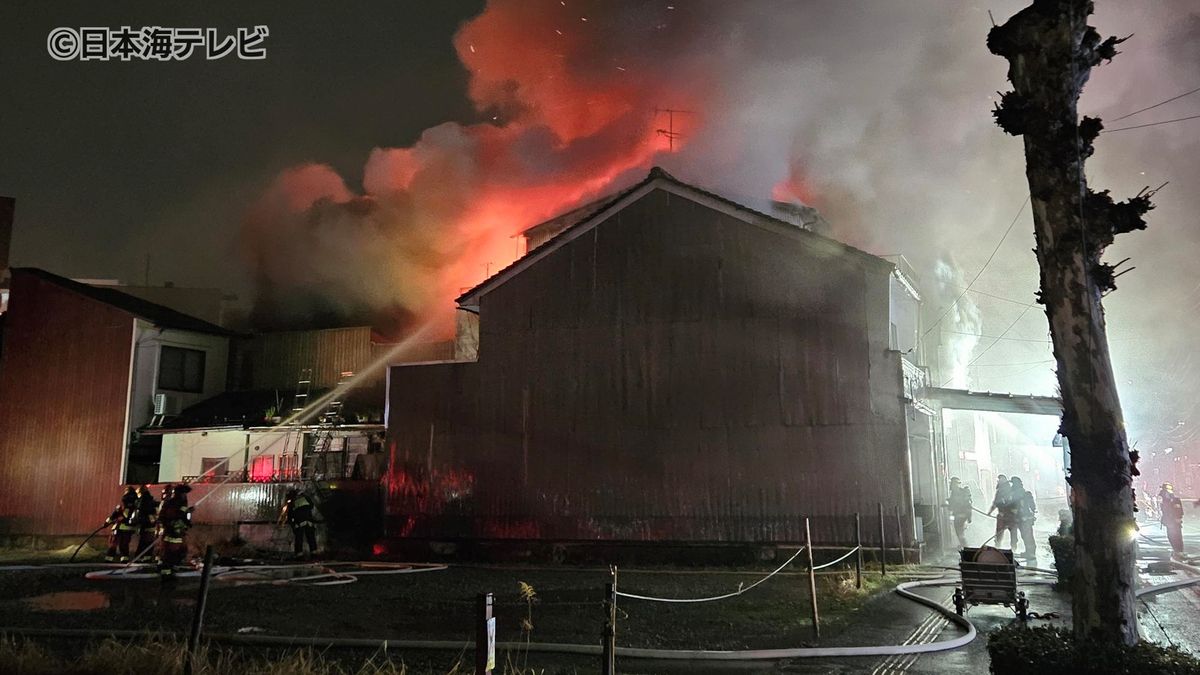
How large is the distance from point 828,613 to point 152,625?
911cm

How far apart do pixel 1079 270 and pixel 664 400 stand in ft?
39.8

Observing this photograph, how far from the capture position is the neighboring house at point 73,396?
978 inches

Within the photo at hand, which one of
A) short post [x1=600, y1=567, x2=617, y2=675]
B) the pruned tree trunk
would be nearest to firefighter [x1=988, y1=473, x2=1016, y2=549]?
the pruned tree trunk

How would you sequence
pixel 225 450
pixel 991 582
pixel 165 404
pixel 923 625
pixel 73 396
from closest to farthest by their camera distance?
pixel 991 582
pixel 923 625
pixel 225 450
pixel 73 396
pixel 165 404

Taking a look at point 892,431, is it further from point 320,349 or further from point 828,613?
point 320,349

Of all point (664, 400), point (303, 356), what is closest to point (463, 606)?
point (664, 400)

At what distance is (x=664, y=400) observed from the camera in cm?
1820

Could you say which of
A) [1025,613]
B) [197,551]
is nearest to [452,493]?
[197,551]

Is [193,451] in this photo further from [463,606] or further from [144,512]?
Answer: [463,606]

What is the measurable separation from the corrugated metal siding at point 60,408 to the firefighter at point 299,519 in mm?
8491

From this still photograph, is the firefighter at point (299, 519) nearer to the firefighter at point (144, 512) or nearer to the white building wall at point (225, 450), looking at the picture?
the firefighter at point (144, 512)

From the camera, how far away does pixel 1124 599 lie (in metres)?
6.08

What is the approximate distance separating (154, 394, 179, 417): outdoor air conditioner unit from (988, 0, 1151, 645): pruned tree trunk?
1019 inches

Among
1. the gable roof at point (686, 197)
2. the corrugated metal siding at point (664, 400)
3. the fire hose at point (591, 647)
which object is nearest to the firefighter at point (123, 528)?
the corrugated metal siding at point (664, 400)
